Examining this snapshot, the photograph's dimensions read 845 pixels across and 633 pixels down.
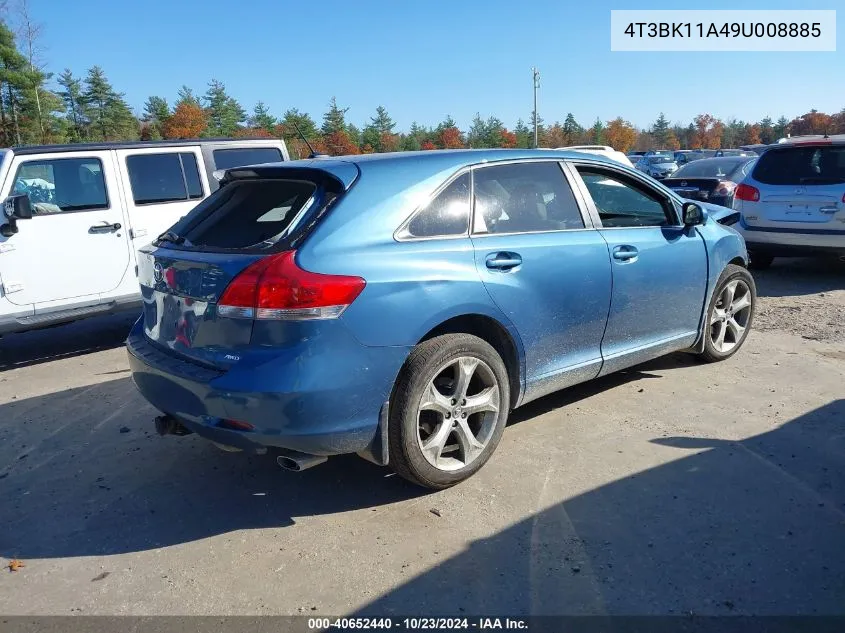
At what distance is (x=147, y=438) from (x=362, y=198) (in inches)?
90.9

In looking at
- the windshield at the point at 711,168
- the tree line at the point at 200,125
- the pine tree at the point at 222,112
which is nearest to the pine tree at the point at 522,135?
the tree line at the point at 200,125

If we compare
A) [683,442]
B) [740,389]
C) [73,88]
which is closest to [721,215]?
[740,389]

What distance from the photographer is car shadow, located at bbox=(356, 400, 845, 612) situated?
2695 mm

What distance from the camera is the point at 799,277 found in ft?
30.3

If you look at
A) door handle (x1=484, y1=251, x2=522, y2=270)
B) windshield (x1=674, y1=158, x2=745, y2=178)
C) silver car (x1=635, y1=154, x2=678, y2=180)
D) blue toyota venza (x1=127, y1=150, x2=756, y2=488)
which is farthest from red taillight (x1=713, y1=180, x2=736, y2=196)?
silver car (x1=635, y1=154, x2=678, y2=180)

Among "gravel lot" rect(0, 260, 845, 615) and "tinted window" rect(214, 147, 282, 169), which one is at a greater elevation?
"tinted window" rect(214, 147, 282, 169)

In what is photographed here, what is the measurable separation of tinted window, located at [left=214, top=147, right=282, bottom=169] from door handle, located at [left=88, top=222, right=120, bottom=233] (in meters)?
1.37

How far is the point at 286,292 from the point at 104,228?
14.6ft

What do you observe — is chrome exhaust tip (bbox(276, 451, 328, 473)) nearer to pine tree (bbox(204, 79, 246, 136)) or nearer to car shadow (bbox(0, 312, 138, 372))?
car shadow (bbox(0, 312, 138, 372))

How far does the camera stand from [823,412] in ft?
14.7

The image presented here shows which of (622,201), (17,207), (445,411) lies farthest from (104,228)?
(622,201)

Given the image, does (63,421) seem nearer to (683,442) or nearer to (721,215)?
(683,442)

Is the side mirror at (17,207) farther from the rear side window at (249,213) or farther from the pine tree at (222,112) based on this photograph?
the pine tree at (222,112)

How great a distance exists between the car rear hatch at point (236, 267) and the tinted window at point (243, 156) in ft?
12.7
